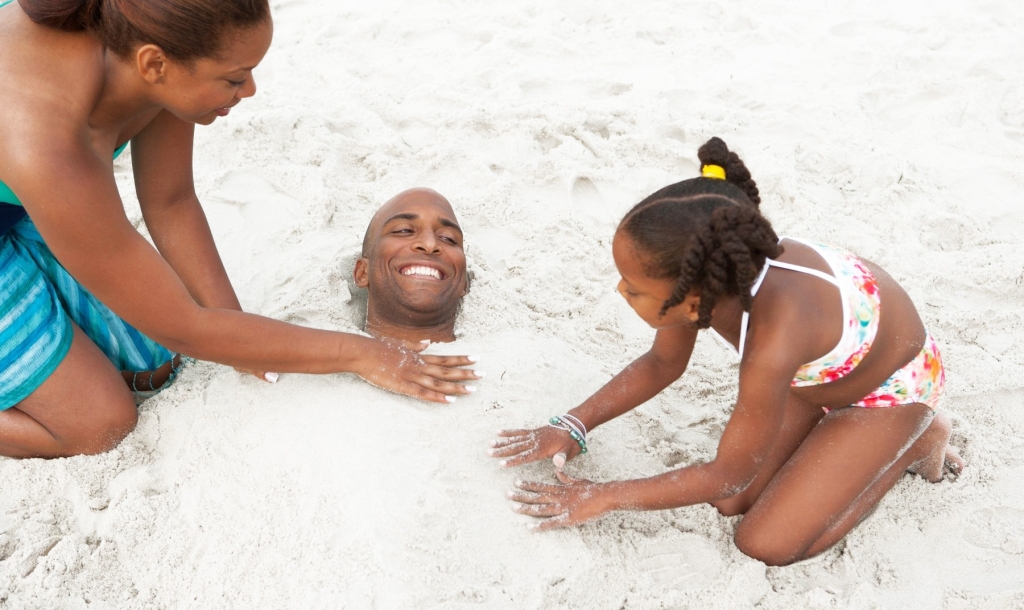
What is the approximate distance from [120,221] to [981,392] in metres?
2.75

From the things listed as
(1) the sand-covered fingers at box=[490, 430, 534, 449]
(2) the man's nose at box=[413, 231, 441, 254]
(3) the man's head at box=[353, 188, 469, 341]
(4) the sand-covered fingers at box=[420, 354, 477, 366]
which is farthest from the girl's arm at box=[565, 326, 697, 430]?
(2) the man's nose at box=[413, 231, 441, 254]

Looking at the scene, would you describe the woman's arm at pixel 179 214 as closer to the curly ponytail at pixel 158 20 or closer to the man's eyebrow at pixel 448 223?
the curly ponytail at pixel 158 20

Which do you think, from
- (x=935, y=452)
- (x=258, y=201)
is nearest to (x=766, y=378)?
(x=935, y=452)

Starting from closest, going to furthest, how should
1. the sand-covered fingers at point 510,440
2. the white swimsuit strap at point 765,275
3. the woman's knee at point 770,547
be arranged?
the white swimsuit strap at point 765,275
the woman's knee at point 770,547
the sand-covered fingers at point 510,440

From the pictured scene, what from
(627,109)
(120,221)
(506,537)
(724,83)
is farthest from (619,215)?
(120,221)

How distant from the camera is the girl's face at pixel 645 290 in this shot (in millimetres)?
1915

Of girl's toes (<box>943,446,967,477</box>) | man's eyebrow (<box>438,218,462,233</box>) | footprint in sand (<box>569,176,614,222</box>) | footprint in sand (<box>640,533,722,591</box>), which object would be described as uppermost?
girl's toes (<box>943,446,967,477</box>)

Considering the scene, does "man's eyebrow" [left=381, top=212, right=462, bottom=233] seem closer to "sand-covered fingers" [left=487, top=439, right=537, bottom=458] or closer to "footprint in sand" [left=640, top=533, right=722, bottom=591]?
"sand-covered fingers" [left=487, top=439, right=537, bottom=458]

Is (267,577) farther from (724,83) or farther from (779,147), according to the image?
(724,83)

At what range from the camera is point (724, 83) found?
4.30m

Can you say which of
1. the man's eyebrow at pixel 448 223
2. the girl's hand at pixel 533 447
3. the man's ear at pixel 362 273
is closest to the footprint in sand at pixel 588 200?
the man's eyebrow at pixel 448 223

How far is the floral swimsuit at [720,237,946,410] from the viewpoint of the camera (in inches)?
83.8

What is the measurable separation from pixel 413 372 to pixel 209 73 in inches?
40.6

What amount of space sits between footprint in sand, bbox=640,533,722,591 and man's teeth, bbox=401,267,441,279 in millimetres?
1259
